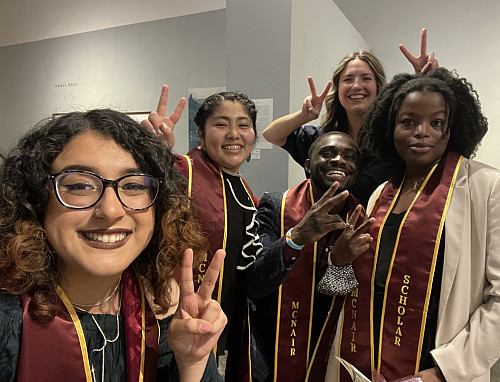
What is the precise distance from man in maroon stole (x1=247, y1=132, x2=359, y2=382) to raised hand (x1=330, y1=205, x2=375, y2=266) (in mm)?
99

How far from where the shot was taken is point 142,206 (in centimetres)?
99

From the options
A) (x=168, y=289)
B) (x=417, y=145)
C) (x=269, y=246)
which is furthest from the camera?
(x=269, y=246)

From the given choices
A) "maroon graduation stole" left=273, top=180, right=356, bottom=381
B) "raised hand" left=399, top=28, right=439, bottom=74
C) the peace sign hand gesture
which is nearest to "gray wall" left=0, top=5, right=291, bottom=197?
"raised hand" left=399, top=28, right=439, bottom=74

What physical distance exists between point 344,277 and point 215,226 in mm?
543

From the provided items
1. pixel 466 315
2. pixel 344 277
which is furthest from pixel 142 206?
pixel 466 315

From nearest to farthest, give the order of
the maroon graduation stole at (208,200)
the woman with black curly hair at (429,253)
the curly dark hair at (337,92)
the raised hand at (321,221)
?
the woman with black curly hair at (429,253), the raised hand at (321,221), the maroon graduation stole at (208,200), the curly dark hair at (337,92)

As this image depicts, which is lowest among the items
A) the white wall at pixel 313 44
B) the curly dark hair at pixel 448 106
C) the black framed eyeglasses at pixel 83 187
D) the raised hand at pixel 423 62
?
the black framed eyeglasses at pixel 83 187

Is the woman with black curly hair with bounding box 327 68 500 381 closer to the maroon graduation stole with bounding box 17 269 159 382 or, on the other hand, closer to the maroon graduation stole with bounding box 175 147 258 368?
the maroon graduation stole with bounding box 175 147 258 368

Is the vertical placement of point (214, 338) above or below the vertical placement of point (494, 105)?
below

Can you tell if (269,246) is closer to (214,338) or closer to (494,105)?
(214,338)

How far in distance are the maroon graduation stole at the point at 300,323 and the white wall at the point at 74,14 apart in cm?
235

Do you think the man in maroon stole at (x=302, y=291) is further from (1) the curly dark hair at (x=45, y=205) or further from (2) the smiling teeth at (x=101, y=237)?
(2) the smiling teeth at (x=101, y=237)

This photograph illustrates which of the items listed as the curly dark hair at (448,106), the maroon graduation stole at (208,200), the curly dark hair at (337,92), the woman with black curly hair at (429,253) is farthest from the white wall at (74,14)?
the woman with black curly hair at (429,253)

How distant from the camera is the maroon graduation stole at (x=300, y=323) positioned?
1.52 metres
